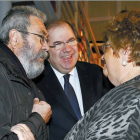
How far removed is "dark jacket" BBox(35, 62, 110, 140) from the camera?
2.44 meters

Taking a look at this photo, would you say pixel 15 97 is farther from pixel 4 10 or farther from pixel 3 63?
pixel 4 10

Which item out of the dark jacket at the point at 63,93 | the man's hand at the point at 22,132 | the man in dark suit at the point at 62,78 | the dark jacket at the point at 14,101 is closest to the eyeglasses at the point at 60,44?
the man in dark suit at the point at 62,78

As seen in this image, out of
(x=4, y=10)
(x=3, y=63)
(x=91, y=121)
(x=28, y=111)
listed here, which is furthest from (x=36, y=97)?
(x=4, y=10)

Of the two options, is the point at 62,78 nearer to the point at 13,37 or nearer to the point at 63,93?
the point at 63,93

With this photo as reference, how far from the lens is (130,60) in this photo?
5.43 feet

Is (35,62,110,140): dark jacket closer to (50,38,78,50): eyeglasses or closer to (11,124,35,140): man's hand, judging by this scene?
(50,38,78,50): eyeglasses

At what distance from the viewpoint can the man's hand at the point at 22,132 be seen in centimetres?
164

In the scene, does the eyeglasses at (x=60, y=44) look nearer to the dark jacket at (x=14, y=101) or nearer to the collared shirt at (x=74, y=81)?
the collared shirt at (x=74, y=81)

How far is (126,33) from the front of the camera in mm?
A: 1650

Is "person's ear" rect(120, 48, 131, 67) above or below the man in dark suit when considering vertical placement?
above

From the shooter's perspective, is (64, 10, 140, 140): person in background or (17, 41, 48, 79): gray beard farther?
(17, 41, 48, 79): gray beard

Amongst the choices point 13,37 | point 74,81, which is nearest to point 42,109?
point 13,37

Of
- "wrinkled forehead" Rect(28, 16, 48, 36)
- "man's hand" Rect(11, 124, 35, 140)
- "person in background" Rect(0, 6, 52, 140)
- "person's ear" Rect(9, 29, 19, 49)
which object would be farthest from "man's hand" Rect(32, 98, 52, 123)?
"wrinkled forehead" Rect(28, 16, 48, 36)

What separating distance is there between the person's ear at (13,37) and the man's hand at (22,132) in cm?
69
